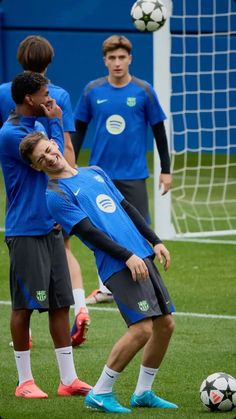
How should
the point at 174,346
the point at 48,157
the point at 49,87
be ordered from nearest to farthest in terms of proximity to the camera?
the point at 48,157
the point at 49,87
the point at 174,346

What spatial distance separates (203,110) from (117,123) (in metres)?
6.84

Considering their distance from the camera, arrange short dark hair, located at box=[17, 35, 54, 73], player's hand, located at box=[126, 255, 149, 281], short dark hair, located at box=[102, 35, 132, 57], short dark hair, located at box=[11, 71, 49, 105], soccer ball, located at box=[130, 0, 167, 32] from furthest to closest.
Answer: soccer ball, located at box=[130, 0, 167, 32] < short dark hair, located at box=[102, 35, 132, 57] < short dark hair, located at box=[17, 35, 54, 73] < short dark hair, located at box=[11, 71, 49, 105] < player's hand, located at box=[126, 255, 149, 281]

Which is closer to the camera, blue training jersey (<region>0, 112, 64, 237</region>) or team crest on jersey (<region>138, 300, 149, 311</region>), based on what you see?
team crest on jersey (<region>138, 300, 149, 311</region>)

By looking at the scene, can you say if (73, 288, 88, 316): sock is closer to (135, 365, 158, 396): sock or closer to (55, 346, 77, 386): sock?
(55, 346, 77, 386): sock

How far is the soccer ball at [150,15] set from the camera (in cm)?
1102

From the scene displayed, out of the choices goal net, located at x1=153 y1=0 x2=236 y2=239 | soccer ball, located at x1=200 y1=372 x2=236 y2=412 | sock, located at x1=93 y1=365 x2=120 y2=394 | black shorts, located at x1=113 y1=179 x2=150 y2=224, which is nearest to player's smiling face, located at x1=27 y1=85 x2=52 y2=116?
sock, located at x1=93 y1=365 x2=120 y2=394

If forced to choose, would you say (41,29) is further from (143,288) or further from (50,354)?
(143,288)

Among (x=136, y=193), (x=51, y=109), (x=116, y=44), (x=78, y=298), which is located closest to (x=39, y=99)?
(x=51, y=109)

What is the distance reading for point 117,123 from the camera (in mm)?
10031

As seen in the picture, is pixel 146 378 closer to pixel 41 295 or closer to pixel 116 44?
pixel 41 295

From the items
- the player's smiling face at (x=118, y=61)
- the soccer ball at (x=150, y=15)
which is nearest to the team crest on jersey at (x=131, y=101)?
the player's smiling face at (x=118, y=61)

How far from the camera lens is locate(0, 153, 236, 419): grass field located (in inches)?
257

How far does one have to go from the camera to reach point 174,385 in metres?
7.07

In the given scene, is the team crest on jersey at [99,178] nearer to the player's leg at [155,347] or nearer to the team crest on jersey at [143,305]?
the player's leg at [155,347]
